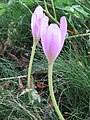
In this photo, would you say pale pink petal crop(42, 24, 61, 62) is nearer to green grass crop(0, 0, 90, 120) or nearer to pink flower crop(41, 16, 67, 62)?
pink flower crop(41, 16, 67, 62)

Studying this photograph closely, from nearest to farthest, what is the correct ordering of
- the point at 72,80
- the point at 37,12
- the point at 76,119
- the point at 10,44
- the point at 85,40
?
1. the point at 37,12
2. the point at 76,119
3. the point at 72,80
4. the point at 85,40
5. the point at 10,44

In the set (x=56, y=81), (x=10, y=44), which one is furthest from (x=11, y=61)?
(x=56, y=81)

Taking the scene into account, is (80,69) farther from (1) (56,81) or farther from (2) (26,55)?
(2) (26,55)

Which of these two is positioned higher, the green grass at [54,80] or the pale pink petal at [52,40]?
the pale pink petal at [52,40]

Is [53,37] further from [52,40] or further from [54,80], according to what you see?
[54,80]

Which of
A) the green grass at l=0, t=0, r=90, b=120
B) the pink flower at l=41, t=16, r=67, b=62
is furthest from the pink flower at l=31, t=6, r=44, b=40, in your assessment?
the green grass at l=0, t=0, r=90, b=120

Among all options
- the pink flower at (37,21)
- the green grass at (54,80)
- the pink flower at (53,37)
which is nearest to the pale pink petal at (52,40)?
the pink flower at (53,37)

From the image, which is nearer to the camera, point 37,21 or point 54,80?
point 37,21

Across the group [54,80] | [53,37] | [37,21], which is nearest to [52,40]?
[53,37]

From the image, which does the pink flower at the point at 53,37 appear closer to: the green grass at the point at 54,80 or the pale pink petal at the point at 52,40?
the pale pink petal at the point at 52,40

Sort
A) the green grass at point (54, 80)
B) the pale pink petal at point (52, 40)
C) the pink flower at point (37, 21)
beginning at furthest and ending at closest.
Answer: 1. the green grass at point (54, 80)
2. the pink flower at point (37, 21)
3. the pale pink petal at point (52, 40)

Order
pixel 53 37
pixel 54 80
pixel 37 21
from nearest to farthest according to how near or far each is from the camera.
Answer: pixel 53 37
pixel 37 21
pixel 54 80
